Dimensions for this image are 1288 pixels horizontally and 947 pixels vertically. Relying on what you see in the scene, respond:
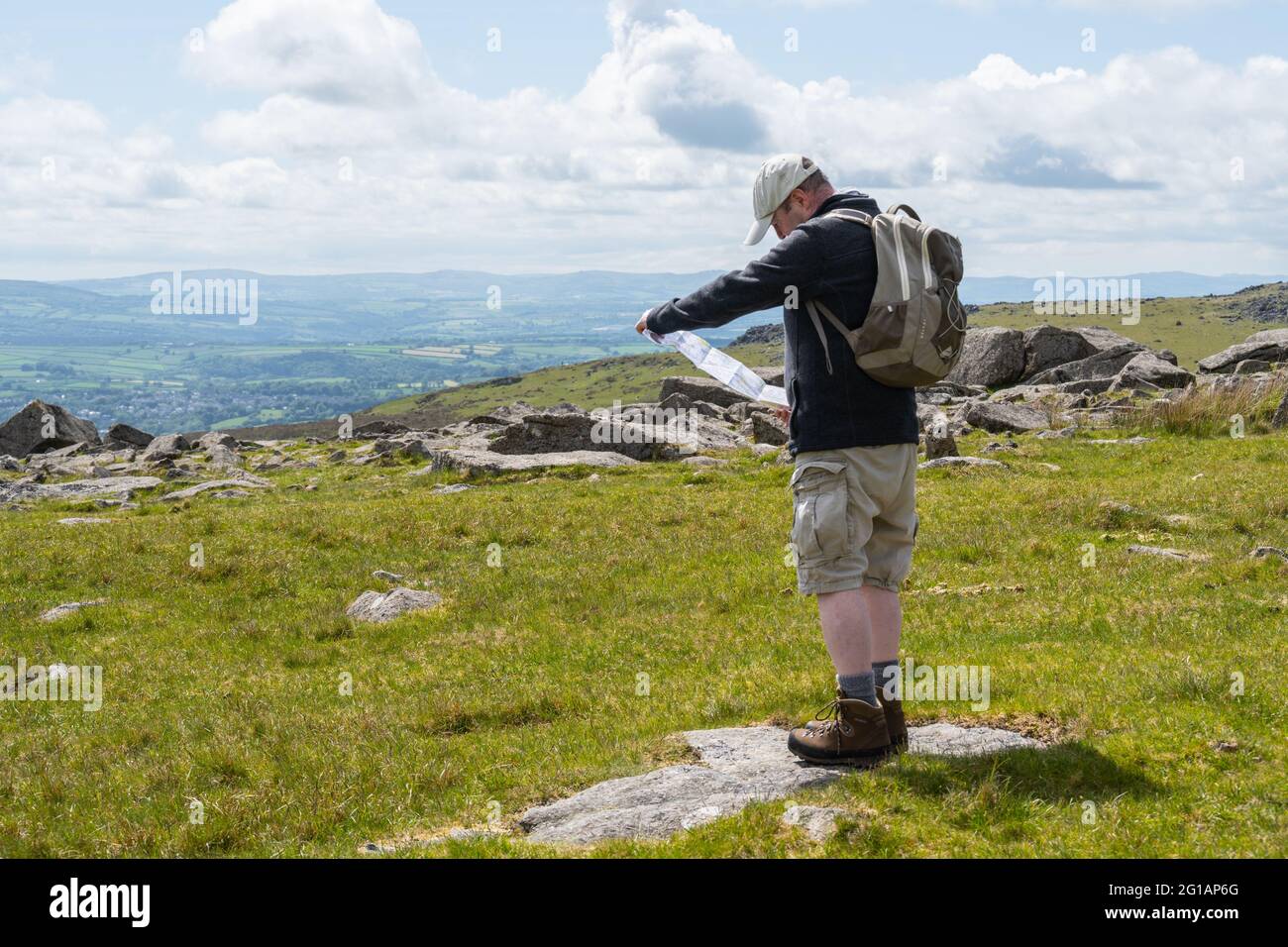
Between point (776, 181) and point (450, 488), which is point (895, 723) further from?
point (450, 488)

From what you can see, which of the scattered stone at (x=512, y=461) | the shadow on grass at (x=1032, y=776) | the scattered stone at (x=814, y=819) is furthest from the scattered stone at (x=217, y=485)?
the shadow on grass at (x=1032, y=776)

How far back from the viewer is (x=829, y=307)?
727 centimetres

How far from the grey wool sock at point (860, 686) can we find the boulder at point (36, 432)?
61761 millimetres

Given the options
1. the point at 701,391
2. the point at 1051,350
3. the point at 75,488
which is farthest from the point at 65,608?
the point at 1051,350

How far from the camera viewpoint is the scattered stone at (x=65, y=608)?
647 inches

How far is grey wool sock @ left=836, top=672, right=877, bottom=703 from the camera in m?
7.37

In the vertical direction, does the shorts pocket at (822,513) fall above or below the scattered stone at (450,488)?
above

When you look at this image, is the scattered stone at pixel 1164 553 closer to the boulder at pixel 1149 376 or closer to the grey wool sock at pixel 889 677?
the grey wool sock at pixel 889 677

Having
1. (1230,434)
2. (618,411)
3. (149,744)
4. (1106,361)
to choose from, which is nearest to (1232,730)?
(149,744)

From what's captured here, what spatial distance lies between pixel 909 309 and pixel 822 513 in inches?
60.7

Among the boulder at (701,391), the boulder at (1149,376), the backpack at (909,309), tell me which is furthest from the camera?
the boulder at (701,391)

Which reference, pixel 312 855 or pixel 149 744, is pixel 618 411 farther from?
pixel 312 855

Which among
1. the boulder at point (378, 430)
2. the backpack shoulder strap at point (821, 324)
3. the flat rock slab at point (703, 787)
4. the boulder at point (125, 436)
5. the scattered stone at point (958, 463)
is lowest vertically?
the boulder at point (125, 436)
